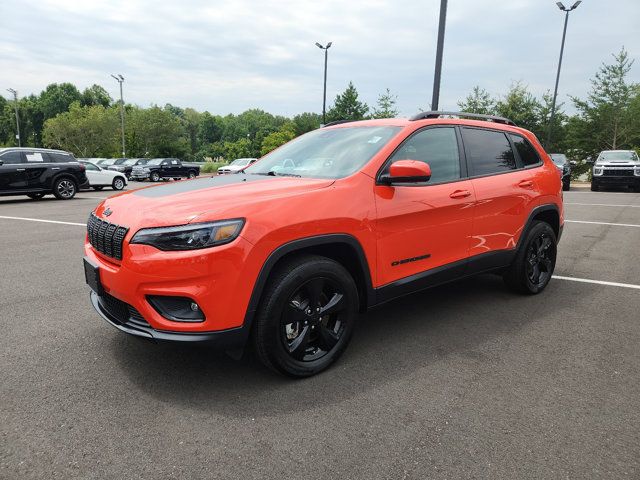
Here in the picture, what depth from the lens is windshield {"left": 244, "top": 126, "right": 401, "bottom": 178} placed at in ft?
11.1

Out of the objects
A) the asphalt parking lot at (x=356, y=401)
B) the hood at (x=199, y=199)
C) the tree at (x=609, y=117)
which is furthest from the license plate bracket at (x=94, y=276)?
the tree at (x=609, y=117)

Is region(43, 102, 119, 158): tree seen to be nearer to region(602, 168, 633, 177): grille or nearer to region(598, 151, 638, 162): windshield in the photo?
region(598, 151, 638, 162): windshield

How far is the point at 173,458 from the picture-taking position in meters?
2.19

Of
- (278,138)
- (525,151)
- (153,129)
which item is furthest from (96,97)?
(525,151)

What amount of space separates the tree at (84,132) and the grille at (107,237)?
69120 mm

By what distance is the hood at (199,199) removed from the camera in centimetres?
258

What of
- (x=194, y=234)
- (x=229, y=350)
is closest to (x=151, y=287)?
(x=194, y=234)

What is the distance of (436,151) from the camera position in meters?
3.79

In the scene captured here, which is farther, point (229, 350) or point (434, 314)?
point (434, 314)

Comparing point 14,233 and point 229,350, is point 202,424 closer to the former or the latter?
point 229,350

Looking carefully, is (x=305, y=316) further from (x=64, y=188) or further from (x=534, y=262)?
(x=64, y=188)

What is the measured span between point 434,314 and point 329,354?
4.88 ft

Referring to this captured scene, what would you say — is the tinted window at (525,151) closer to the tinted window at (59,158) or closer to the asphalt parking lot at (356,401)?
the asphalt parking lot at (356,401)

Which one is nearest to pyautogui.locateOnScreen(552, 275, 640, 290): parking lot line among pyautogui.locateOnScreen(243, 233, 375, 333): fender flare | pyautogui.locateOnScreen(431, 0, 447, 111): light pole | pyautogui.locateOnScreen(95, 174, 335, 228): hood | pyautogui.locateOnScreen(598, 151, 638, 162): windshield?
pyautogui.locateOnScreen(243, 233, 375, 333): fender flare
